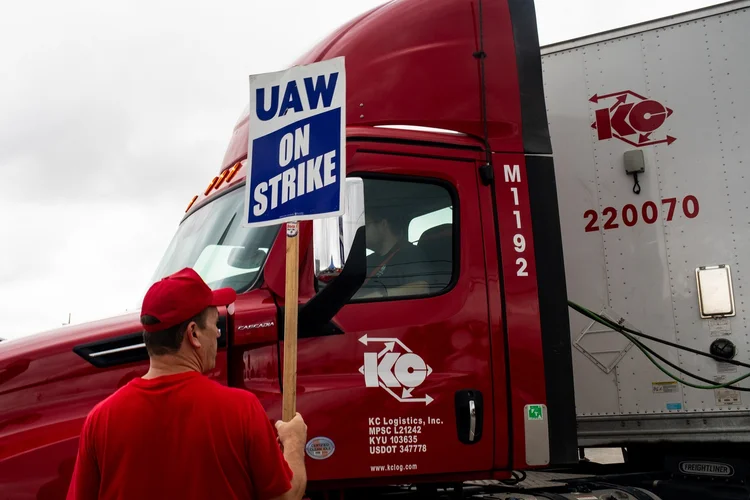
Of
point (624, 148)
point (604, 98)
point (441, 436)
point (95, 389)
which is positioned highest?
point (604, 98)

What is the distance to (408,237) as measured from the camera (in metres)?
4.13

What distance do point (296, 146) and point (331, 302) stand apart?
3.09 feet

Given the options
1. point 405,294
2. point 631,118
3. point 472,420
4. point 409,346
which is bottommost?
point 472,420

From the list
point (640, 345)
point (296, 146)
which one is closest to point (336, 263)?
point (296, 146)

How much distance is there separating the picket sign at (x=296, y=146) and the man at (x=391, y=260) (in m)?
1.03

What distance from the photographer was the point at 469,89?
179 inches

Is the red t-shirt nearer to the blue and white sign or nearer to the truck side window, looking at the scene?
the blue and white sign

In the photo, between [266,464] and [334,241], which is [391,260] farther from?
[266,464]

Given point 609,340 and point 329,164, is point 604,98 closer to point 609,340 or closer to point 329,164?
point 609,340

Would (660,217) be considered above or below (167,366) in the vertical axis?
above

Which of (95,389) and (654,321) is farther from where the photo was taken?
(654,321)

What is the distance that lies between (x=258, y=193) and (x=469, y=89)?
6.24ft

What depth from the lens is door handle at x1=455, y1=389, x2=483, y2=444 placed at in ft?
12.8

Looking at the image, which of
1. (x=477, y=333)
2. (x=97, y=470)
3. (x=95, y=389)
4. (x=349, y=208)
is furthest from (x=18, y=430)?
(x=477, y=333)
